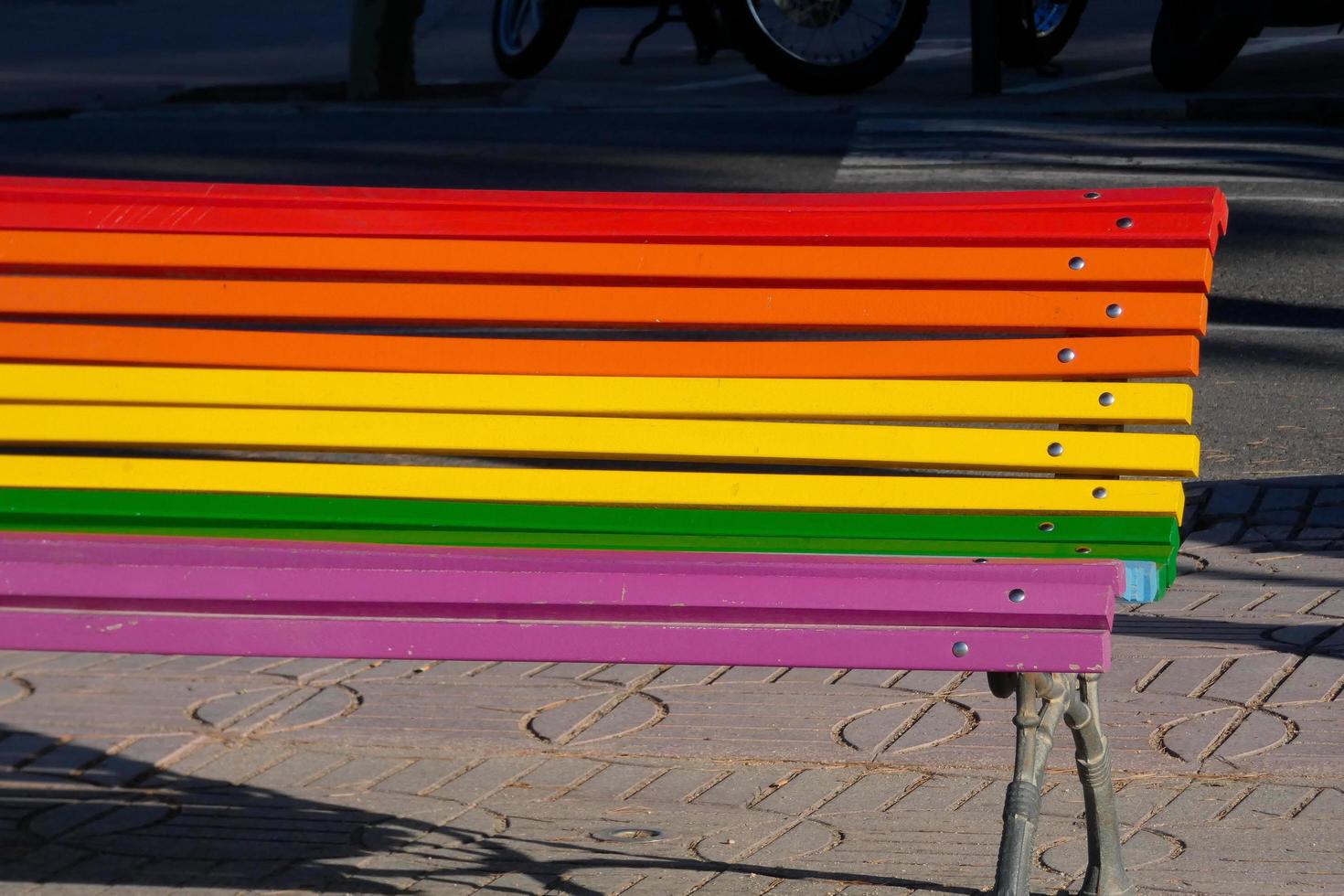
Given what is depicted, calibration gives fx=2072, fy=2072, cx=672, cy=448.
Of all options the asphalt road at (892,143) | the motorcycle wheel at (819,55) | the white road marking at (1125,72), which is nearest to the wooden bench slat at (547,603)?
the asphalt road at (892,143)

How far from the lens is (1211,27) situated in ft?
41.8

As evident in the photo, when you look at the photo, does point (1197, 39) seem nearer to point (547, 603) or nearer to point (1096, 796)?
point (1096, 796)

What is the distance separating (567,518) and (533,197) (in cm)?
47

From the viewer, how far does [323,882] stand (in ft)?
10.7

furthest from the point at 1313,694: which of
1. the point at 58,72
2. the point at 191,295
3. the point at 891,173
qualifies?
the point at 58,72

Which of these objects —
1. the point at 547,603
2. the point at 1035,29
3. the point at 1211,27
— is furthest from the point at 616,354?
the point at 1035,29

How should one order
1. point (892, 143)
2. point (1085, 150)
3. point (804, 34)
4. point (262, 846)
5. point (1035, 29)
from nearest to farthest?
1. point (262, 846)
2. point (1085, 150)
3. point (892, 143)
4. point (1035, 29)
5. point (804, 34)

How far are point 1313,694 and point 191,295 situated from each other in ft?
7.32

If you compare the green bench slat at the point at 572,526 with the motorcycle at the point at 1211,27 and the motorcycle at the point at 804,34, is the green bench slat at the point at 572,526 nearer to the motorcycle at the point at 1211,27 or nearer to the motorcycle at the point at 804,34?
the motorcycle at the point at 804,34

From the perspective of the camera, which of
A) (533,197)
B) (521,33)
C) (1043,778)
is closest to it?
(1043,778)

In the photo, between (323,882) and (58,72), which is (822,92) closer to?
(58,72)

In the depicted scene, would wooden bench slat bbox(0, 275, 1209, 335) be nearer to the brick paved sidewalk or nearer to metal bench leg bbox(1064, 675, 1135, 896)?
metal bench leg bbox(1064, 675, 1135, 896)

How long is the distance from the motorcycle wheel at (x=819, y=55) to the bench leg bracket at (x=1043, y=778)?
10297mm

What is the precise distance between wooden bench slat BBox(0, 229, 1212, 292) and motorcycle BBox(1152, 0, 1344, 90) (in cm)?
1021
